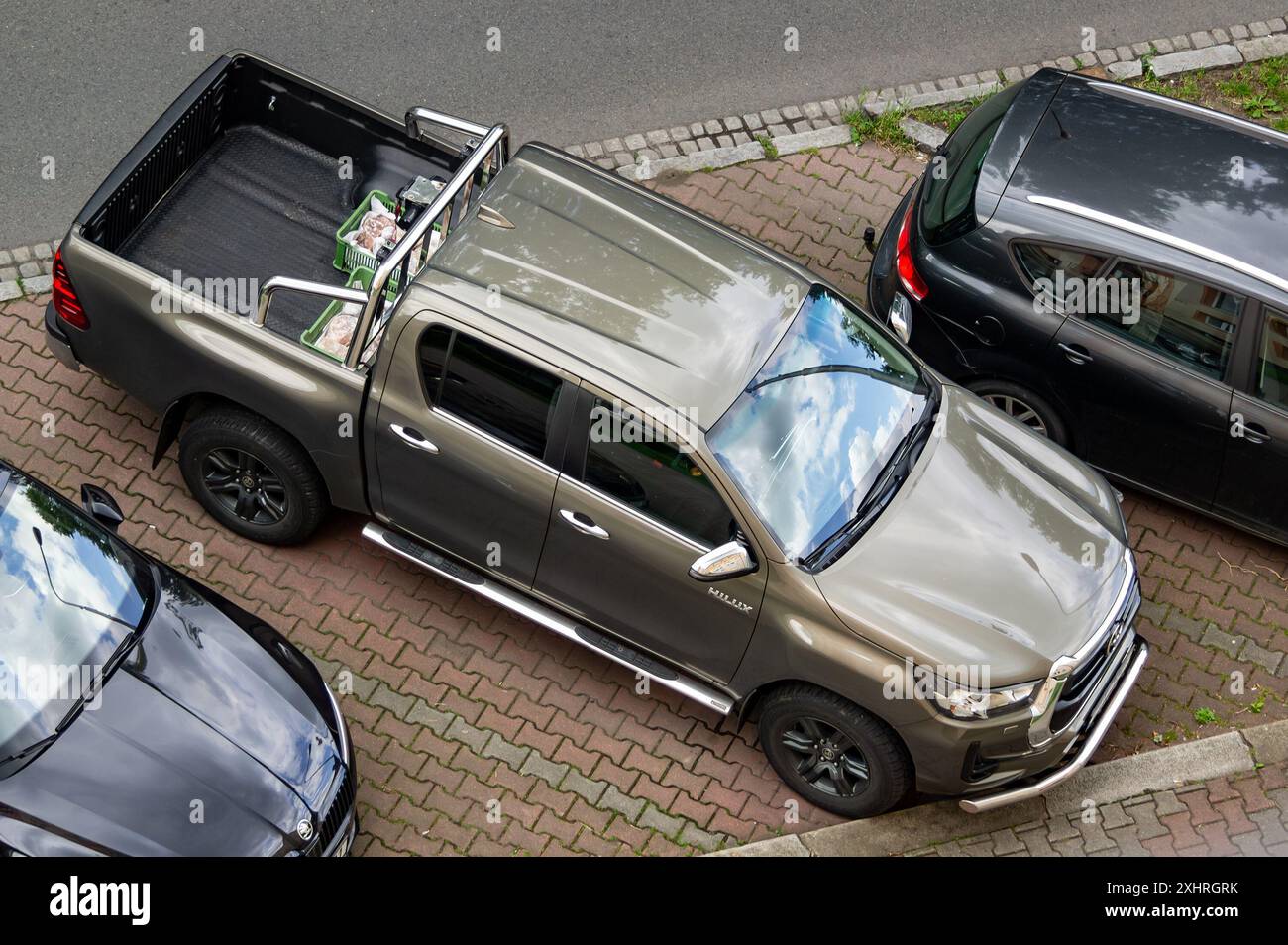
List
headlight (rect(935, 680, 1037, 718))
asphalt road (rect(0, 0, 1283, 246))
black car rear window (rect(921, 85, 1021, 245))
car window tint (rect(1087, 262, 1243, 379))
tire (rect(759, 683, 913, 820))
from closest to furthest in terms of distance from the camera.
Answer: headlight (rect(935, 680, 1037, 718)) < tire (rect(759, 683, 913, 820)) < car window tint (rect(1087, 262, 1243, 379)) < black car rear window (rect(921, 85, 1021, 245)) < asphalt road (rect(0, 0, 1283, 246))

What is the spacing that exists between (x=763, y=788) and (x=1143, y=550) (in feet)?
8.88

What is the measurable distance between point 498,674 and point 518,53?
4.74 meters

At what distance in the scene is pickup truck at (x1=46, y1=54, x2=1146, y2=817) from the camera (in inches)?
265

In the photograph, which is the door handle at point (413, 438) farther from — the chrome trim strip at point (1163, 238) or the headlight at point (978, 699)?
the chrome trim strip at point (1163, 238)

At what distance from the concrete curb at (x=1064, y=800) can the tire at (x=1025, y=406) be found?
1.85m

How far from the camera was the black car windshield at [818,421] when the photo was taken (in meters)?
6.79

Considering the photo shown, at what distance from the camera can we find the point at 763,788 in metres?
7.46

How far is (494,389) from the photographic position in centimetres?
698

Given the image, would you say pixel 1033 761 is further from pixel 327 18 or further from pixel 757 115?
pixel 327 18

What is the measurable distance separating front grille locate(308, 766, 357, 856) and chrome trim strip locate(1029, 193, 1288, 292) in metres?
4.64

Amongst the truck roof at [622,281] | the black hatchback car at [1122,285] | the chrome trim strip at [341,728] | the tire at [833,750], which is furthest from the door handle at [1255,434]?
the chrome trim strip at [341,728]

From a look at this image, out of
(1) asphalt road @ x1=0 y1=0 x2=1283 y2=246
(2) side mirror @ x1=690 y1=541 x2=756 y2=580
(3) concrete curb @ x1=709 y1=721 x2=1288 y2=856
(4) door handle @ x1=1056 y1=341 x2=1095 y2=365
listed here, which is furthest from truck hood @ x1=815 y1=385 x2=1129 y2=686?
(1) asphalt road @ x1=0 y1=0 x2=1283 y2=246

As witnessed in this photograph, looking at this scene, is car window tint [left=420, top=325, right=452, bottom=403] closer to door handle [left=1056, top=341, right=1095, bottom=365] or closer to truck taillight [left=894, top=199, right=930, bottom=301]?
truck taillight [left=894, top=199, right=930, bottom=301]
